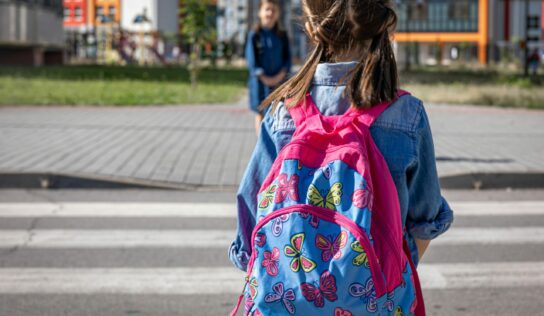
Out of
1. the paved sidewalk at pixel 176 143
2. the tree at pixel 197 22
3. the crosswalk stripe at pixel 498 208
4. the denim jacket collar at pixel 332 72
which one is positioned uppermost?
the tree at pixel 197 22

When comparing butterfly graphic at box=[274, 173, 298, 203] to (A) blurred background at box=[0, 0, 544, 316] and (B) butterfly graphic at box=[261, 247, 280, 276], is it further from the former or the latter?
(A) blurred background at box=[0, 0, 544, 316]

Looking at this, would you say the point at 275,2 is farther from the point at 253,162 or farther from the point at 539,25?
the point at 539,25

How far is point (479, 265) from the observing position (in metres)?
5.88

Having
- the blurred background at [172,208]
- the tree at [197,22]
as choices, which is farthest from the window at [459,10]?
the blurred background at [172,208]

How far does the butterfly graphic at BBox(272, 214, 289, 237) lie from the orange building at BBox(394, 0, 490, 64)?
99.3 metres

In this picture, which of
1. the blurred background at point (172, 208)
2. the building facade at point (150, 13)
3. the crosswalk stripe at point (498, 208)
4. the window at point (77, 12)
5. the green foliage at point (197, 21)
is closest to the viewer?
the blurred background at point (172, 208)

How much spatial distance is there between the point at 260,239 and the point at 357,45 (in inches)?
24.3

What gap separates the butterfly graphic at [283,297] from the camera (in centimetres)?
209

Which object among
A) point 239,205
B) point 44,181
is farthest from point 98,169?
point 239,205

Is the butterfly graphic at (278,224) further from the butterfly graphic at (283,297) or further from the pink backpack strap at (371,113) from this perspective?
the pink backpack strap at (371,113)

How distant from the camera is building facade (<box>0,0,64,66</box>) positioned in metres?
49.8

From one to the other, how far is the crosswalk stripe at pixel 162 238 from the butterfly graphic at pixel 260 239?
4200 millimetres

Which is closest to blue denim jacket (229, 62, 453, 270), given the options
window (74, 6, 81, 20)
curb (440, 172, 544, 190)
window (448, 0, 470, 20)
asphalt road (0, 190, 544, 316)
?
asphalt road (0, 190, 544, 316)

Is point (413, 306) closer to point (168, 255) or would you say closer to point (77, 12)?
point (168, 255)
